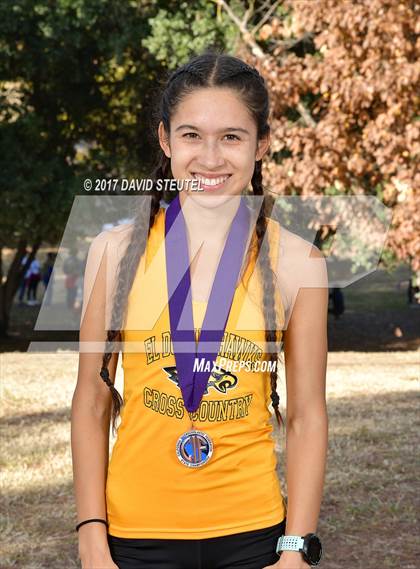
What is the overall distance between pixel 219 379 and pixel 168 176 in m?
0.67

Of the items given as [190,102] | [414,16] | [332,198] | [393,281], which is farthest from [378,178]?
[393,281]

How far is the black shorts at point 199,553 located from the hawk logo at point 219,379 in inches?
14.0

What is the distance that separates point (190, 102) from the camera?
8.62 ft

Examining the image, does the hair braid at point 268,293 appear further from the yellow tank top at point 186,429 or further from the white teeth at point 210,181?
the white teeth at point 210,181

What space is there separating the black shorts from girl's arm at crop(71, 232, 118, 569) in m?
0.09

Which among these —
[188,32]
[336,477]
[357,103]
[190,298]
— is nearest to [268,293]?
[190,298]

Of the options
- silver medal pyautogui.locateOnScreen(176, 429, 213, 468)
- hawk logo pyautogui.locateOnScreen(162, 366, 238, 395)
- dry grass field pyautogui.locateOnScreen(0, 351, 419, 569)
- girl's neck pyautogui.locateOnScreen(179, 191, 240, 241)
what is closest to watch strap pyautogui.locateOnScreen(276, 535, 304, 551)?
silver medal pyautogui.locateOnScreen(176, 429, 213, 468)

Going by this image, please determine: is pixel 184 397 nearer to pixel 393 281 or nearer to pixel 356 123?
pixel 356 123

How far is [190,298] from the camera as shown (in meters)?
2.48

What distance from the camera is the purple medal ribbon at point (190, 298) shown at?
240 centimetres

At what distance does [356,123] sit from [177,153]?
12664mm

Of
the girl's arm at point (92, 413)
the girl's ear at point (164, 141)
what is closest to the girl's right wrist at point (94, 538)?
the girl's arm at point (92, 413)

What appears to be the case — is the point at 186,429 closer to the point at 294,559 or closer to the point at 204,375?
the point at 204,375

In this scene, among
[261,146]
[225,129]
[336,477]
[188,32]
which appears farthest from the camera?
[188,32]
